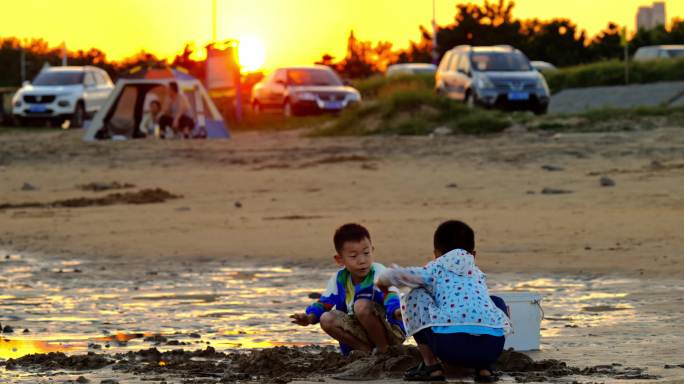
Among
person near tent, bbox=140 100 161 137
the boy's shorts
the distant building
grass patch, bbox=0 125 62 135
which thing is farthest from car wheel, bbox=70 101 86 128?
the distant building

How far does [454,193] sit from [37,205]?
15.9 feet

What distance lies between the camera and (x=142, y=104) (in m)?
30.4

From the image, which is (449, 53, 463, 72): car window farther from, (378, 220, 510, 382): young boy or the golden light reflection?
(378, 220, 510, 382): young boy

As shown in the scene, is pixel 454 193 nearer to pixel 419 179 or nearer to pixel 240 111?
pixel 419 179

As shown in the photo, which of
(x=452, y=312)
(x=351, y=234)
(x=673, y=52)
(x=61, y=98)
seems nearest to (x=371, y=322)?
(x=351, y=234)

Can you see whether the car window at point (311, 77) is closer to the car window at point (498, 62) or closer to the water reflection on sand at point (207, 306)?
the car window at point (498, 62)

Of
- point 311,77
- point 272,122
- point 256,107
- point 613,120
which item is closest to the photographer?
point 613,120

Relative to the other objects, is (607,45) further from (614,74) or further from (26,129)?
(26,129)

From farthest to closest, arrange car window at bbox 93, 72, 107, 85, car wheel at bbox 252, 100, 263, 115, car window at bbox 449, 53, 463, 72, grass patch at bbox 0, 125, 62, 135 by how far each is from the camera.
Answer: car window at bbox 93, 72, 107, 85
car wheel at bbox 252, 100, 263, 115
grass patch at bbox 0, 125, 62, 135
car window at bbox 449, 53, 463, 72

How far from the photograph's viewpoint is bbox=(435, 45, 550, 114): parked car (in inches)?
1212

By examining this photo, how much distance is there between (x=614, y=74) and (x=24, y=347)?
1283 inches

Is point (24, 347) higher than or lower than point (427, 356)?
lower

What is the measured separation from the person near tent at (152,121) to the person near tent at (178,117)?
174 millimetres

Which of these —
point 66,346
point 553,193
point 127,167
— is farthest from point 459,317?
point 127,167
